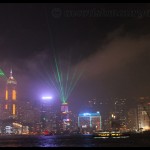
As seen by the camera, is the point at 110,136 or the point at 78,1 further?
the point at 110,136

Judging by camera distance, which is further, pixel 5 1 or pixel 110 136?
pixel 110 136

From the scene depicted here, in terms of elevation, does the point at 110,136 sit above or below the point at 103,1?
below

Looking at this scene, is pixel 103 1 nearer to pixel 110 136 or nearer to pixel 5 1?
pixel 5 1

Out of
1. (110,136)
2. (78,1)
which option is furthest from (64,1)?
(110,136)

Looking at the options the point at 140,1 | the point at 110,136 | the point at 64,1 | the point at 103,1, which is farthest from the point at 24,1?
the point at 110,136

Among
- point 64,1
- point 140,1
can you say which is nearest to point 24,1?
point 64,1

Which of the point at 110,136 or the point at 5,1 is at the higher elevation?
the point at 5,1

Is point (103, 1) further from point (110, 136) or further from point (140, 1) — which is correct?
point (110, 136)
